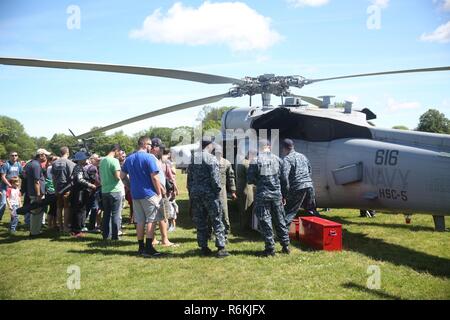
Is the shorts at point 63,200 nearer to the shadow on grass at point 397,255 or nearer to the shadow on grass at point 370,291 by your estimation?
the shadow on grass at point 397,255

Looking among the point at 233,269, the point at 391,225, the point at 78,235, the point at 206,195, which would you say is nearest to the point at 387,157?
the point at 391,225

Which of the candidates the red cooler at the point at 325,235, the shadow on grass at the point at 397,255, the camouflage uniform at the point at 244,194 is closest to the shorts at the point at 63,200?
the camouflage uniform at the point at 244,194

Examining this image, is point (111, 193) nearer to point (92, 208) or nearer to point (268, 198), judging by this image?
point (92, 208)

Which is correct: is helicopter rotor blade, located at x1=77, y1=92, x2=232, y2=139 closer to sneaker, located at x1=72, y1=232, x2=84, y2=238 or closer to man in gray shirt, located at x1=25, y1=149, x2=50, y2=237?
man in gray shirt, located at x1=25, y1=149, x2=50, y2=237

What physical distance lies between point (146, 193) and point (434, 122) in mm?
79596

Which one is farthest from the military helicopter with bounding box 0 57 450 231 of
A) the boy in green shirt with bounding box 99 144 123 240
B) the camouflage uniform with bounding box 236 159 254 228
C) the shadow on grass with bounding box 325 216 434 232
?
the boy in green shirt with bounding box 99 144 123 240

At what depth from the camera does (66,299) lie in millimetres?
4543

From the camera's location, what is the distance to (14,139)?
97.9 metres

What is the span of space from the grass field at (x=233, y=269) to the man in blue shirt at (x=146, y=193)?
1.29ft

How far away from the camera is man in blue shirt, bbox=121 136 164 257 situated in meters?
6.49

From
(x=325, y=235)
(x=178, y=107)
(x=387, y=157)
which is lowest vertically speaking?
(x=325, y=235)

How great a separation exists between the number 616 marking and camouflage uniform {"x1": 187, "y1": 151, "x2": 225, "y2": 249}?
3.16m
